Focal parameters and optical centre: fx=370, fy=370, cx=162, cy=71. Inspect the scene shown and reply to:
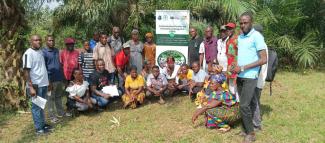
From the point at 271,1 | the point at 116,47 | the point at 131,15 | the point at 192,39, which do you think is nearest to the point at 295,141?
the point at 192,39

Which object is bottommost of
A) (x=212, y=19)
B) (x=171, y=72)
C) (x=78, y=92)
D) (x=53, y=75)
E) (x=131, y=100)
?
(x=131, y=100)

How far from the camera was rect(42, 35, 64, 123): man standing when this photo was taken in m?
6.07

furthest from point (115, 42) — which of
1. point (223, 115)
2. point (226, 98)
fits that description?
point (223, 115)

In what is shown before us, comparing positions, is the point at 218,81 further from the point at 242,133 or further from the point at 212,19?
the point at 212,19

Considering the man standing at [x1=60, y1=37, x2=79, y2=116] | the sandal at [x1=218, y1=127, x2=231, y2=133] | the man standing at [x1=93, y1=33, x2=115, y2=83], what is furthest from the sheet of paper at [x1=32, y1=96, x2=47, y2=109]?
the sandal at [x1=218, y1=127, x2=231, y2=133]

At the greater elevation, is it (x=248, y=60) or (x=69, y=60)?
(x=248, y=60)

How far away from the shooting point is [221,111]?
552cm

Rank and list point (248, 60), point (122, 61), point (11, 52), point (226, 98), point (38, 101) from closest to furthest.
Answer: point (248, 60) < point (38, 101) < point (226, 98) < point (11, 52) < point (122, 61)

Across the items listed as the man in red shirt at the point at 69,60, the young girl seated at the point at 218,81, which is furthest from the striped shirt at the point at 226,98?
the man in red shirt at the point at 69,60

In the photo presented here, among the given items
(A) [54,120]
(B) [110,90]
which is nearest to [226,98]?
(B) [110,90]

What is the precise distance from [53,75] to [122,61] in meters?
1.76

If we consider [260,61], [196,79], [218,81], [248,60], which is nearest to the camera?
[260,61]

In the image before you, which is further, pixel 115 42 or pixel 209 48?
pixel 115 42

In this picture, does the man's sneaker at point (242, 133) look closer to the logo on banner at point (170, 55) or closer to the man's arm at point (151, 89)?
the man's arm at point (151, 89)
